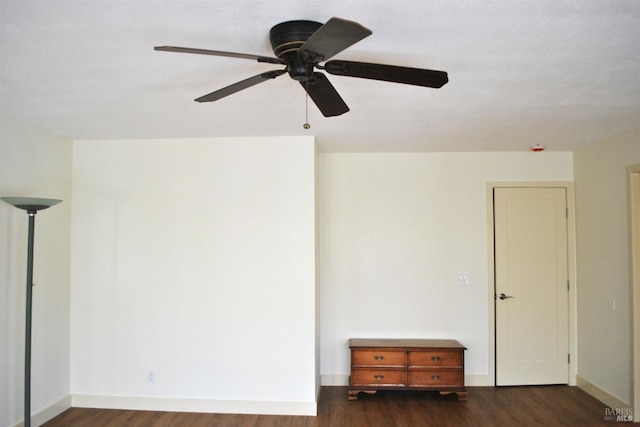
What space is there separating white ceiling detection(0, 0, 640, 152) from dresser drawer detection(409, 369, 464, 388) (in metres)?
2.31

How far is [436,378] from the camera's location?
3.99 meters

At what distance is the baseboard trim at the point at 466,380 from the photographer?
4.32m

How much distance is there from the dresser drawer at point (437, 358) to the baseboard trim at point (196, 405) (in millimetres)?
1122

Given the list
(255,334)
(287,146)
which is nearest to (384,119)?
(287,146)

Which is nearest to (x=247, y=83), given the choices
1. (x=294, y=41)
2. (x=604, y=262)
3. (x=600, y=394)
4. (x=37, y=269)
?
(x=294, y=41)

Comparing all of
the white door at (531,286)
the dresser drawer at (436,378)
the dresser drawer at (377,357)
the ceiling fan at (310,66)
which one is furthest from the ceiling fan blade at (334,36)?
the white door at (531,286)

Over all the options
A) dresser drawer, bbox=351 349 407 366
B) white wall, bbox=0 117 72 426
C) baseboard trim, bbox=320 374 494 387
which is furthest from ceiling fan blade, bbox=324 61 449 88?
baseboard trim, bbox=320 374 494 387

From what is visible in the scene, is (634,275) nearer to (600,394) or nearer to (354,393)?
(600,394)

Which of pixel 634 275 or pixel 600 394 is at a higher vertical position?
pixel 634 275

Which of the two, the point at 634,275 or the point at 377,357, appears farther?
the point at 377,357

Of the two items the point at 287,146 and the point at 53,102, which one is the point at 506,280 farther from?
the point at 53,102

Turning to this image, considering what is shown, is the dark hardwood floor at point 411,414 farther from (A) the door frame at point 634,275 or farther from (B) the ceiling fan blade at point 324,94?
(B) the ceiling fan blade at point 324,94

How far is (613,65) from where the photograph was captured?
2.15 metres

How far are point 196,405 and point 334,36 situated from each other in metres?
3.58
